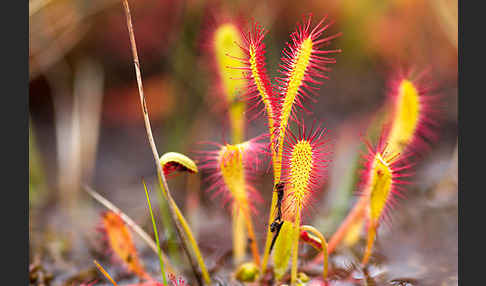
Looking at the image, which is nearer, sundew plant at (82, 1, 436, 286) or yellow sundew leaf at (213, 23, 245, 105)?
sundew plant at (82, 1, 436, 286)

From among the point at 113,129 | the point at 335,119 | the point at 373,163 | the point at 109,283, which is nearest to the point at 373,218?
the point at 373,163

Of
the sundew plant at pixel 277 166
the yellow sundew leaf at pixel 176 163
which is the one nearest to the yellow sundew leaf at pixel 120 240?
the sundew plant at pixel 277 166

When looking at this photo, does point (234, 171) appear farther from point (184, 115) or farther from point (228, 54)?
point (184, 115)

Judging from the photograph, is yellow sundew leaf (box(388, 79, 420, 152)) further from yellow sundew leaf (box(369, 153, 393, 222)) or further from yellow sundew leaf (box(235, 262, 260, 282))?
yellow sundew leaf (box(235, 262, 260, 282))

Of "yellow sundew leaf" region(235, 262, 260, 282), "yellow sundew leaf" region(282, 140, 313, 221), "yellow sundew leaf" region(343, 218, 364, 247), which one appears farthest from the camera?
"yellow sundew leaf" region(343, 218, 364, 247)

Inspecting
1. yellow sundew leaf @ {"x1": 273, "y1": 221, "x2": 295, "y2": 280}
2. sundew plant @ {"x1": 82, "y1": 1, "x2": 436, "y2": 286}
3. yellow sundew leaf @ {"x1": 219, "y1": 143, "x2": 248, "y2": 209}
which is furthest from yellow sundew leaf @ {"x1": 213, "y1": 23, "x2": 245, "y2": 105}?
yellow sundew leaf @ {"x1": 273, "y1": 221, "x2": 295, "y2": 280}

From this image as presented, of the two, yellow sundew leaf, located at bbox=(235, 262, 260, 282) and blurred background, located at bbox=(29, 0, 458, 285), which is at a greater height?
blurred background, located at bbox=(29, 0, 458, 285)
